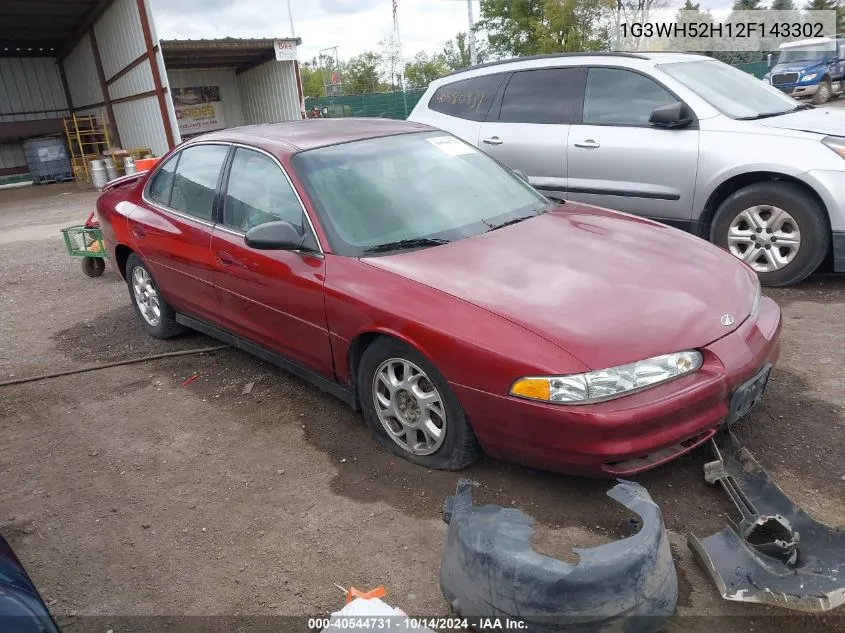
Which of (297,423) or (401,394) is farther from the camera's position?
(297,423)

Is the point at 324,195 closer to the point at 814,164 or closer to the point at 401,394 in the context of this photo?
the point at 401,394

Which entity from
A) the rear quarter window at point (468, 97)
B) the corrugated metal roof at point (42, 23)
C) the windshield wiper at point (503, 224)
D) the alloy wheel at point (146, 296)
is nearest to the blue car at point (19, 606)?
the windshield wiper at point (503, 224)

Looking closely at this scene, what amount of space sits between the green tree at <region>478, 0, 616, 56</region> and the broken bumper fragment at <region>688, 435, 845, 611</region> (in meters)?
28.6

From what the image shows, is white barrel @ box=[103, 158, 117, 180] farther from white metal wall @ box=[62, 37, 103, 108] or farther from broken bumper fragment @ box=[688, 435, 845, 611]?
broken bumper fragment @ box=[688, 435, 845, 611]

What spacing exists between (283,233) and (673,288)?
1848mm

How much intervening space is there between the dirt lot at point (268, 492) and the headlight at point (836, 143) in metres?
1.11

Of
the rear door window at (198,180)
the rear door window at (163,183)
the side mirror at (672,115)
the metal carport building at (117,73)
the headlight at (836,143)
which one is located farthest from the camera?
the metal carport building at (117,73)

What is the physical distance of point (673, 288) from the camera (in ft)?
9.53

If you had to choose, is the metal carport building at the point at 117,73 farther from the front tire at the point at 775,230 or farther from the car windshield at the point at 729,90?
the front tire at the point at 775,230

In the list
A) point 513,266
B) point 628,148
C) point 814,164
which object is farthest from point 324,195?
point 814,164

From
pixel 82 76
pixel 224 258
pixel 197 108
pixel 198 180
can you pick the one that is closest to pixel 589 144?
pixel 198 180

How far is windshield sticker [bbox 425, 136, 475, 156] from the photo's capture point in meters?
4.06

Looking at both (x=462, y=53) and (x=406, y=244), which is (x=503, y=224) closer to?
(x=406, y=244)

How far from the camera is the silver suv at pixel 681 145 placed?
487 centimetres
